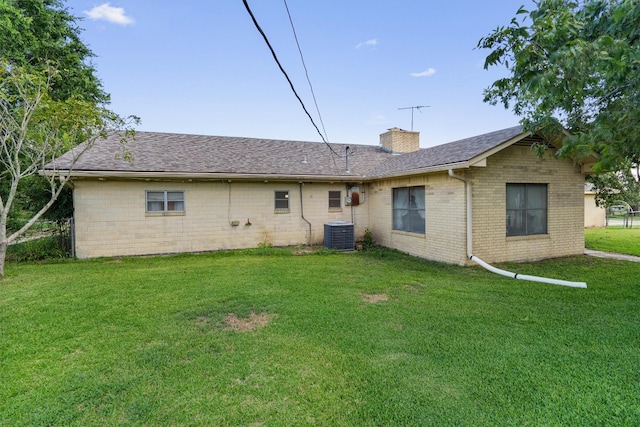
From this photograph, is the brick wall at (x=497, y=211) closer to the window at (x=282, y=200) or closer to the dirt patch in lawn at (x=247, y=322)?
the window at (x=282, y=200)

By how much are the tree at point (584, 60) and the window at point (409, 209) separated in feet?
16.1

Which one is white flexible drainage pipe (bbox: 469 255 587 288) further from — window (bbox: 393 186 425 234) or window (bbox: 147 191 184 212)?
window (bbox: 147 191 184 212)

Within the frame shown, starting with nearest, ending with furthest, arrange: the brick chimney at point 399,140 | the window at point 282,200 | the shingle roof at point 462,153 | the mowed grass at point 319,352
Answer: the mowed grass at point 319,352, the shingle roof at point 462,153, the window at point 282,200, the brick chimney at point 399,140

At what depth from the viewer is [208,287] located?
645cm

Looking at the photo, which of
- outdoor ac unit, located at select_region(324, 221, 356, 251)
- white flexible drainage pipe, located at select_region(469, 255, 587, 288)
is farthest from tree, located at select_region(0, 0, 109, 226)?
white flexible drainage pipe, located at select_region(469, 255, 587, 288)

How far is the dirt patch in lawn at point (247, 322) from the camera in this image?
4.42 m

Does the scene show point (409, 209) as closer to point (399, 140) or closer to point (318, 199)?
point (318, 199)

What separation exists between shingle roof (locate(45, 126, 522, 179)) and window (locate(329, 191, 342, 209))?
748 millimetres

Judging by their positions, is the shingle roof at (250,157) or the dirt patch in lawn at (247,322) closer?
the dirt patch in lawn at (247,322)

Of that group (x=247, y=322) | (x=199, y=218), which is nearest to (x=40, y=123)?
(x=199, y=218)

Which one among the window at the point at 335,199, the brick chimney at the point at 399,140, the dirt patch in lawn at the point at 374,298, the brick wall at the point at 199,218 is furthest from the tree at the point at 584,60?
the brick chimney at the point at 399,140

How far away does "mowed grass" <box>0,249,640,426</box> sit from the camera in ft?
8.77

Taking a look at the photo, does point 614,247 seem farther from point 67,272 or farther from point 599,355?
point 67,272

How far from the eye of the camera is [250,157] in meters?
12.5
